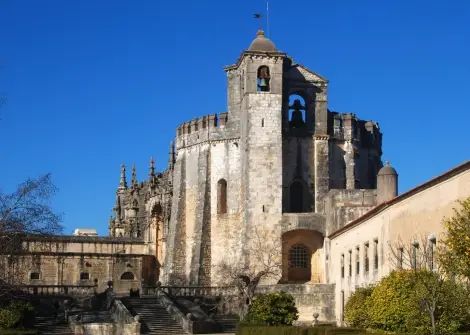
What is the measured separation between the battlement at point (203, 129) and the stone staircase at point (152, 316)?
543 inches

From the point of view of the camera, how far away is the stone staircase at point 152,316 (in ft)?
138

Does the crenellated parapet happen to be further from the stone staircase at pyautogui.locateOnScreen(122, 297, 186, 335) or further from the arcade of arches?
the stone staircase at pyautogui.locateOnScreen(122, 297, 186, 335)

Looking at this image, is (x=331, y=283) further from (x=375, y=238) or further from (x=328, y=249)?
(x=375, y=238)

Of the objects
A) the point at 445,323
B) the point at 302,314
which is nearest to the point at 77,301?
the point at 302,314

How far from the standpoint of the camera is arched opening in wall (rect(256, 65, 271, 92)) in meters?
55.2

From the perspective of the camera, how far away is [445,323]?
913 inches

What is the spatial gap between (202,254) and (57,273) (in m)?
11.3

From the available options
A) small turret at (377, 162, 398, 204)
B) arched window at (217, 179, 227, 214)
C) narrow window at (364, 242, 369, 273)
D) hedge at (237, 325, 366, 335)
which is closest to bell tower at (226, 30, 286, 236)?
arched window at (217, 179, 227, 214)

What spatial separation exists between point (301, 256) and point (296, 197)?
3932mm

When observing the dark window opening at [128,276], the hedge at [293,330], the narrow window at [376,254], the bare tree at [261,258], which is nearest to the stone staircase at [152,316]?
the bare tree at [261,258]

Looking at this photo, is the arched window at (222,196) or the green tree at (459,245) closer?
the green tree at (459,245)

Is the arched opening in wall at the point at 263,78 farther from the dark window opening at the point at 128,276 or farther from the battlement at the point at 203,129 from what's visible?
the dark window opening at the point at 128,276

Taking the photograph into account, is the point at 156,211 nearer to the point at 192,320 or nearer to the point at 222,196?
the point at 222,196

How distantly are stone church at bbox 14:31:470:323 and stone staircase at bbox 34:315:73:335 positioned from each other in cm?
969
